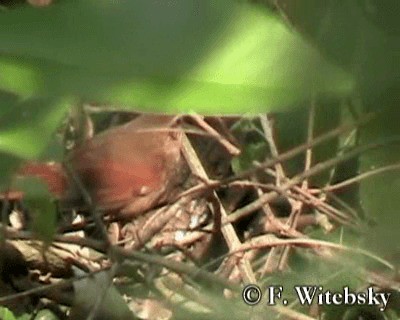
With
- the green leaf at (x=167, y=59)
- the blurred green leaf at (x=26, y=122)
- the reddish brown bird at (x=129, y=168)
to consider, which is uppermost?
the green leaf at (x=167, y=59)

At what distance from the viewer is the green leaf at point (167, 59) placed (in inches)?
12.0

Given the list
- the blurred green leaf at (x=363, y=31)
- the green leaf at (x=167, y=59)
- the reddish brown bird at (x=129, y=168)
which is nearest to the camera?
the green leaf at (x=167, y=59)

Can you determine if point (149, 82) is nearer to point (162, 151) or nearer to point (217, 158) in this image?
point (162, 151)

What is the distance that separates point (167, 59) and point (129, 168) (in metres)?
1.19

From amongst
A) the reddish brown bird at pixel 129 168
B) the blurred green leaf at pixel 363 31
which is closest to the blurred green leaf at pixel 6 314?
the reddish brown bird at pixel 129 168

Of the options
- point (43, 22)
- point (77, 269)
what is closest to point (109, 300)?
point (77, 269)

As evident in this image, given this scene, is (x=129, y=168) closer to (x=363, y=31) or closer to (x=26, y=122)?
(x=363, y=31)

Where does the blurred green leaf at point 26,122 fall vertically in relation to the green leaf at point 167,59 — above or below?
below

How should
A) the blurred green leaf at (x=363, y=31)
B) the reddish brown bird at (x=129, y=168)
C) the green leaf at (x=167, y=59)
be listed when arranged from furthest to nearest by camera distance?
the reddish brown bird at (x=129, y=168), the blurred green leaf at (x=363, y=31), the green leaf at (x=167, y=59)

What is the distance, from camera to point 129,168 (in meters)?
1.50

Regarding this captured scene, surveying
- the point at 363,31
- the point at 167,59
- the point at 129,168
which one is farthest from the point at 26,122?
the point at 129,168

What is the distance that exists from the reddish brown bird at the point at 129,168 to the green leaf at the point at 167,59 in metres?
0.91

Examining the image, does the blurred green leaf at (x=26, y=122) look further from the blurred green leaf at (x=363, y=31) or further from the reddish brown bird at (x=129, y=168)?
the reddish brown bird at (x=129, y=168)

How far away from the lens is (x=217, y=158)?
1.69 m
